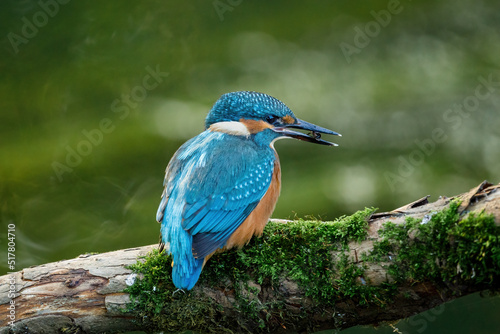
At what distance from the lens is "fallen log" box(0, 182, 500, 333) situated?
2.28m

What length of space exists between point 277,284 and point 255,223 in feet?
1.16

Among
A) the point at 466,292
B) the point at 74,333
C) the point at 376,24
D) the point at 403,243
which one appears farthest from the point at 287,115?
the point at 376,24

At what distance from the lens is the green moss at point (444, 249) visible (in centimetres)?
210

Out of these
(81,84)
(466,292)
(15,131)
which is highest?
(81,84)

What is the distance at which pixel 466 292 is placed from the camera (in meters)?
2.20

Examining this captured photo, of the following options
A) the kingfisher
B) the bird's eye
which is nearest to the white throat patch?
the kingfisher

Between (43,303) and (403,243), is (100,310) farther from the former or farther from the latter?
(403,243)

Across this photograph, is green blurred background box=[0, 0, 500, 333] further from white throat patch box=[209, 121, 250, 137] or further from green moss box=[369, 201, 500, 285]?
green moss box=[369, 201, 500, 285]

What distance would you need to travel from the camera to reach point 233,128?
293 cm

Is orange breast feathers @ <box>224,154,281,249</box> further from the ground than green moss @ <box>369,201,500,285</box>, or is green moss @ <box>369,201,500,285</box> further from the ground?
orange breast feathers @ <box>224,154,281,249</box>

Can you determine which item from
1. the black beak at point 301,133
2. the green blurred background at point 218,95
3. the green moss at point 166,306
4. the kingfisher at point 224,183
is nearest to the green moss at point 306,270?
the green moss at point 166,306

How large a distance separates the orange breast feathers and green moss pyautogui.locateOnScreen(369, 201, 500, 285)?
23.7 inches

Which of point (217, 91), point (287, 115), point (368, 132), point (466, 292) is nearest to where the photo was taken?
point (466, 292)

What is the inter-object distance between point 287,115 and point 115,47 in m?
2.60
